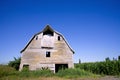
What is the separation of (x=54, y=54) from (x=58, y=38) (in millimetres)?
3248

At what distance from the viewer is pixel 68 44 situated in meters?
28.9

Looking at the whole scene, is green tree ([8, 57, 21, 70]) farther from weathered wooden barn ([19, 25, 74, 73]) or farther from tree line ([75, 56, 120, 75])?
tree line ([75, 56, 120, 75])

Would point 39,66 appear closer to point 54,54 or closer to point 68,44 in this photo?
point 54,54

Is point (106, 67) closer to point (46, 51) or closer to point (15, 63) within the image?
point (46, 51)

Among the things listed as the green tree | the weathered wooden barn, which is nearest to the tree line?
the weathered wooden barn

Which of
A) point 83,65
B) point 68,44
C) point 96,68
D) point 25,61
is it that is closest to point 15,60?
point 25,61

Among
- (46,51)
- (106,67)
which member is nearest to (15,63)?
(46,51)

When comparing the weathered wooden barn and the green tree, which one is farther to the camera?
the green tree

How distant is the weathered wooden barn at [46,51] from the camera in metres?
27.0

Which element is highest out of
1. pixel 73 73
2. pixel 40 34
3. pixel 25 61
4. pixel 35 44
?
pixel 40 34

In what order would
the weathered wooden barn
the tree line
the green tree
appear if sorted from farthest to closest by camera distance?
the green tree → the tree line → the weathered wooden barn

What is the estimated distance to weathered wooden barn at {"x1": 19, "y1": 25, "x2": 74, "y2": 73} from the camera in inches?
1063

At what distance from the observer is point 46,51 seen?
90.2 feet

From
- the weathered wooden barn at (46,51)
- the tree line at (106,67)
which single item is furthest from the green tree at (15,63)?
the tree line at (106,67)
